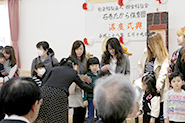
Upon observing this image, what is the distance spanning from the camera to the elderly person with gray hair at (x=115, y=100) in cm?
105

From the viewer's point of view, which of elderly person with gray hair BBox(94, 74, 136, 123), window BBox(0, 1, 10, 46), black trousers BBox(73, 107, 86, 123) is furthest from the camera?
window BBox(0, 1, 10, 46)

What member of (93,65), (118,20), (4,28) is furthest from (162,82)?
(4,28)

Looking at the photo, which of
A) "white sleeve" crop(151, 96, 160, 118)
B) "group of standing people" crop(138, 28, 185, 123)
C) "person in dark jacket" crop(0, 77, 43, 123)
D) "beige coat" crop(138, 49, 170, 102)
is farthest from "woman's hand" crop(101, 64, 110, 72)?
"person in dark jacket" crop(0, 77, 43, 123)

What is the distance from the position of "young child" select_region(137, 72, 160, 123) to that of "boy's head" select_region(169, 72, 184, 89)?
10.9 inches

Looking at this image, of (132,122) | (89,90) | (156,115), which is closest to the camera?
(89,90)

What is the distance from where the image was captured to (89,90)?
103 inches

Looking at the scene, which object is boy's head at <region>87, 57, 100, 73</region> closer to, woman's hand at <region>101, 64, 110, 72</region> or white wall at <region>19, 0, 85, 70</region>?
woman's hand at <region>101, 64, 110, 72</region>

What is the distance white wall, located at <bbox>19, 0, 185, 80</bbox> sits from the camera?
4.68 m

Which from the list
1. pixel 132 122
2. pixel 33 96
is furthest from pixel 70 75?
pixel 132 122

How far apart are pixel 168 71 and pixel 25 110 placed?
84.6 inches

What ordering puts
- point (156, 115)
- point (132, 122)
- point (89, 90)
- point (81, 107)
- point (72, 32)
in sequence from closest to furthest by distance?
point (89, 90) < point (156, 115) < point (81, 107) < point (132, 122) < point (72, 32)

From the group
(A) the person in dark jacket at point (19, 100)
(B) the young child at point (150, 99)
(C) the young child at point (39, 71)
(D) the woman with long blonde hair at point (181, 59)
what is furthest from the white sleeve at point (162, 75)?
(A) the person in dark jacket at point (19, 100)

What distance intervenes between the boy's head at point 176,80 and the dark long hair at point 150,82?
10.6 inches

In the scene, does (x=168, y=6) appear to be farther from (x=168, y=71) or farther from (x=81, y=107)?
(x=81, y=107)
